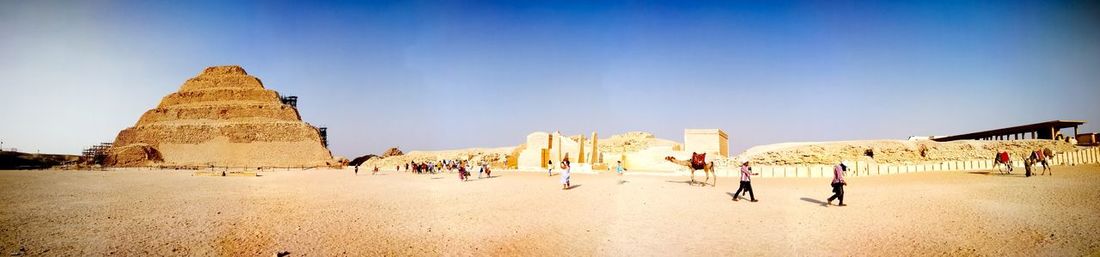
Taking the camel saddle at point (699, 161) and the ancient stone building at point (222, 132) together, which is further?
the ancient stone building at point (222, 132)

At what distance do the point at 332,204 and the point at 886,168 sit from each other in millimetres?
20081

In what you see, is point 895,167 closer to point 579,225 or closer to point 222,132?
point 579,225

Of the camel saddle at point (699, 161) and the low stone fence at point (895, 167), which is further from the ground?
the camel saddle at point (699, 161)

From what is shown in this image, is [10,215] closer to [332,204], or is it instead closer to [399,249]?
[332,204]

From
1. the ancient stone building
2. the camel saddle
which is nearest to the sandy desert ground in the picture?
the camel saddle

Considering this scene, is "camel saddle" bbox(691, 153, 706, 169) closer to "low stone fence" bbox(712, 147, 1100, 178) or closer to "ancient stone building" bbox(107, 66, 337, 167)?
"low stone fence" bbox(712, 147, 1100, 178)

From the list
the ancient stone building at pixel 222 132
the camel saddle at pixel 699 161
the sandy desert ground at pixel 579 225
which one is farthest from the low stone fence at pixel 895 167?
the ancient stone building at pixel 222 132

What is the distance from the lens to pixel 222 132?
60.1 metres

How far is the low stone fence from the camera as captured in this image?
61.6 feet

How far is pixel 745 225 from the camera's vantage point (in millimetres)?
7477

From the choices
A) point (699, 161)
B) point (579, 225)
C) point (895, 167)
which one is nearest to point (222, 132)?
point (699, 161)

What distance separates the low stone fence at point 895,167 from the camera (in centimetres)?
1877

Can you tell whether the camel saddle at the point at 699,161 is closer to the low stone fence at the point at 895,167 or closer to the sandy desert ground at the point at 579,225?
the sandy desert ground at the point at 579,225

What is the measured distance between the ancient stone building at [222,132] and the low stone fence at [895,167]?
157 ft
